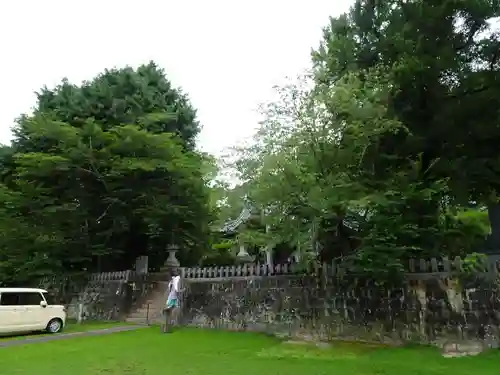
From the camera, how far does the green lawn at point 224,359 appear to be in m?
7.01

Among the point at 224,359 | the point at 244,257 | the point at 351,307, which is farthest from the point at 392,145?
the point at 244,257

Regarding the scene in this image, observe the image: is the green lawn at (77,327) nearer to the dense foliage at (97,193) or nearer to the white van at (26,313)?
the white van at (26,313)

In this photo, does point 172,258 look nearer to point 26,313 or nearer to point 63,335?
point 63,335

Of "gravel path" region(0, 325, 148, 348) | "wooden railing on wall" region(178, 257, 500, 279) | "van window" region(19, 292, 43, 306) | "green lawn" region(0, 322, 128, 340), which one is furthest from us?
"van window" region(19, 292, 43, 306)

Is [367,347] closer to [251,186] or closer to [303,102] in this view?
[251,186]

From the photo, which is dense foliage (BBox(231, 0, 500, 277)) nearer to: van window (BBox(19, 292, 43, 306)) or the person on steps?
the person on steps

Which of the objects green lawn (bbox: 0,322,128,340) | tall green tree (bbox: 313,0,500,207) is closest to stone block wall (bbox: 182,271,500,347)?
tall green tree (bbox: 313,0,500,207)

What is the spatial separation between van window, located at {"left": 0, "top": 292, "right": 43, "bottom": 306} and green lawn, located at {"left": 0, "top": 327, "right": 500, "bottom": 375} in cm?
249

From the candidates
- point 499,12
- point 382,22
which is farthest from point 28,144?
point 499,12

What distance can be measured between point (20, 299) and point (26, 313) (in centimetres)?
44

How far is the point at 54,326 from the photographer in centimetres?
1306

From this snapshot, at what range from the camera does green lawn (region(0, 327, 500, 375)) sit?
701 centimetres

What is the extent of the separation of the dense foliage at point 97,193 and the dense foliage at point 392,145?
6304 mm

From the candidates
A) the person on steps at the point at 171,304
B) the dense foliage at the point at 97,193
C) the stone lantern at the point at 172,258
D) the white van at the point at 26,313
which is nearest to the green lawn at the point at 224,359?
the person on steps at the point at 171,304
